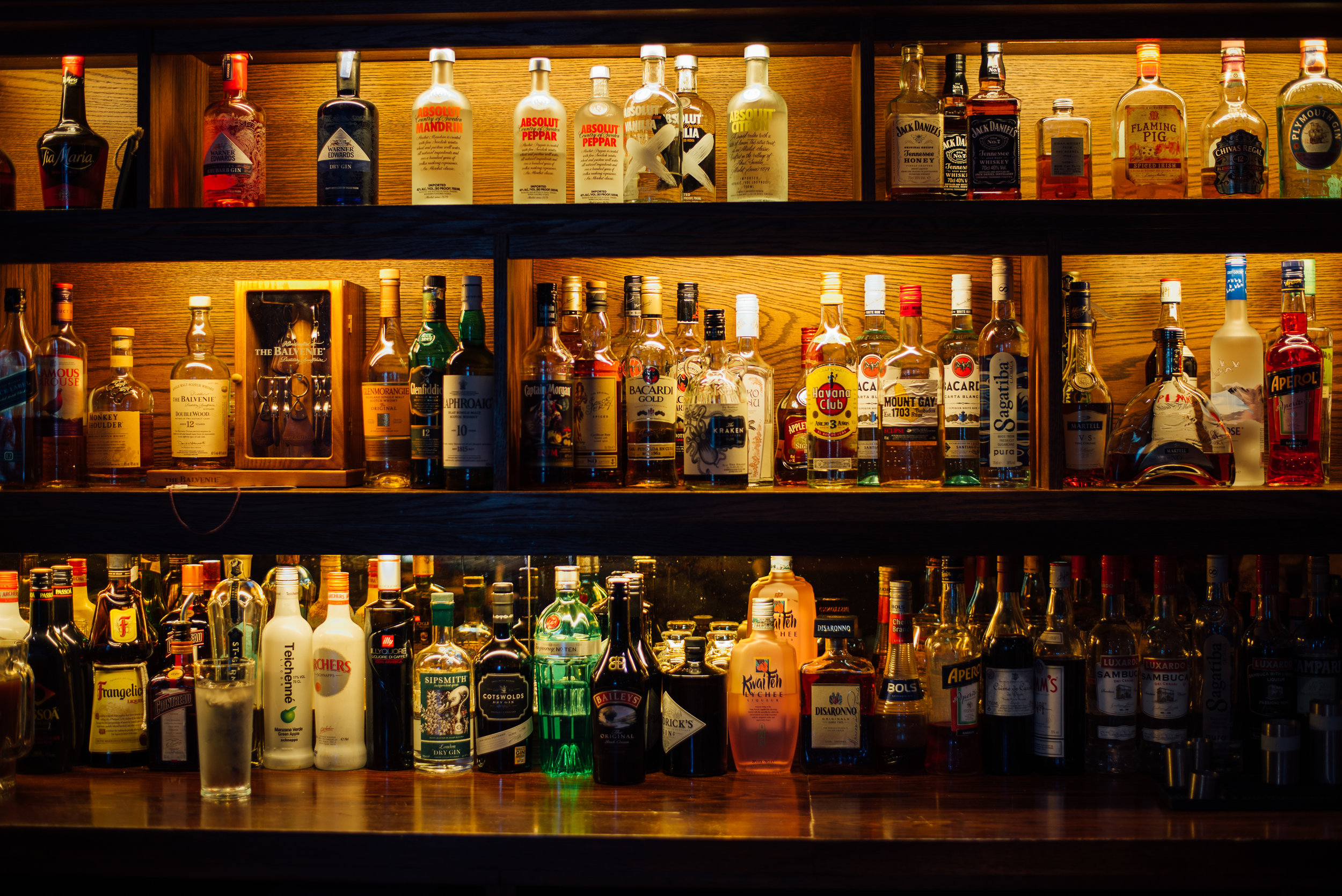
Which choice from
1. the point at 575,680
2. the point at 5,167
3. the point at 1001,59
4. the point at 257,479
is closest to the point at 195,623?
the point at 257,479

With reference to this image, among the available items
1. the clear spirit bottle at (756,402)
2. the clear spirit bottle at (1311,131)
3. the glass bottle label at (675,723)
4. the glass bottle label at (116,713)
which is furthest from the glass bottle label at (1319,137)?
the glass bottle label at (116,713)

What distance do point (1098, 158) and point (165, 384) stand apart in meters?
1.78

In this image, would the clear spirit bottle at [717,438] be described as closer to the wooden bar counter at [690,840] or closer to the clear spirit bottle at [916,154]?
the clear spirit bottle at [916,154]

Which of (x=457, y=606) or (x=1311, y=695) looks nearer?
(x=1311, y=695)

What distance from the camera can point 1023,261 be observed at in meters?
1.84

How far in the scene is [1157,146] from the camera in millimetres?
1770

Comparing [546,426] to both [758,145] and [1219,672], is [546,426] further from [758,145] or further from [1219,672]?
[1219,672]

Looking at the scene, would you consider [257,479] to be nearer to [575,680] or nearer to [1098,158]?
[575,680]

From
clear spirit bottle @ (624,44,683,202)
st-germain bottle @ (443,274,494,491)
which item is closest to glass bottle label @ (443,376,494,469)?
st-germain bottle @ (443,274,494,491)

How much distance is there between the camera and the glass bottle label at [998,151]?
1.75m

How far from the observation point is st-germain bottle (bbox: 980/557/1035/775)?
175 cm

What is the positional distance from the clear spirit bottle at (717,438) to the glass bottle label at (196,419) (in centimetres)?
82

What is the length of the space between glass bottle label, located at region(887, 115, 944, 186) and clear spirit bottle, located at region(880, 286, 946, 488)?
176mm

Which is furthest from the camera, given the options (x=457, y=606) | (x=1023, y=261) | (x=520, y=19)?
(x=457, y=606)
